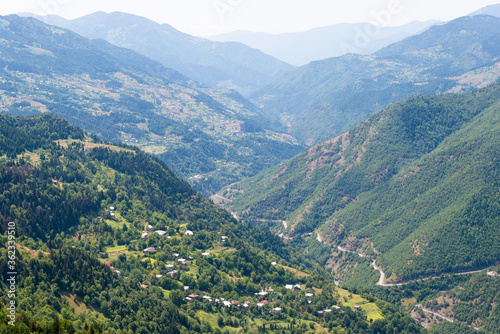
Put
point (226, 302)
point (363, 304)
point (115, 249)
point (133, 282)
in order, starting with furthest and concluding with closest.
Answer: point (363, 304) → point (115, 249) → point (226, 302) → point (133, 282)

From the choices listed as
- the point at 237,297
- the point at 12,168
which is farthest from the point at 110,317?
the point at 12,168

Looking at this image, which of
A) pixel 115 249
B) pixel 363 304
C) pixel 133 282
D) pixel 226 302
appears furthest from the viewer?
pixel 363 304

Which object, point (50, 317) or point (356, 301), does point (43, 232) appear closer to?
point (50, 317)

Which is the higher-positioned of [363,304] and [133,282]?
[133,282]

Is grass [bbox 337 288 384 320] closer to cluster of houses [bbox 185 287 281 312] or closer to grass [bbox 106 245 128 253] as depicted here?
cluster of houses [bbox 185 287 281 312]

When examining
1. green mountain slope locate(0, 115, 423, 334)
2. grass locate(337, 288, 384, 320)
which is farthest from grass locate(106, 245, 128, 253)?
grass locate(337, 288, 384, 320)

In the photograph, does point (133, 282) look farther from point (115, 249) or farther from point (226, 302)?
point (115, 249)

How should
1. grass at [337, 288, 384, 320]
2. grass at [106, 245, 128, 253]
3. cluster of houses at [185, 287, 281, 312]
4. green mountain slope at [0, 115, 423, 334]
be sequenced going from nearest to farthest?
green mountain slope at [0, 115, 423, 334] → cluster of houses at [185, 287, 281, 312] → grass at [106, 245, 128, 253] → grass at [337, 288, 384, 320]

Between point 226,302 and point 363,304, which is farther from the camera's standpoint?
point 363,304

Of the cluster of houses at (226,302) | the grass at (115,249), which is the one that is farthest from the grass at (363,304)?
the grass at (115,249)

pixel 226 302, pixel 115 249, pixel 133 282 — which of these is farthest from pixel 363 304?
pixel 115 249

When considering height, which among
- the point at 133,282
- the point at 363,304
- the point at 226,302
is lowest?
the point at 363,304

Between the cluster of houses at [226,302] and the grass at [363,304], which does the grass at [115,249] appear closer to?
the cluster of houses at [226,302]
